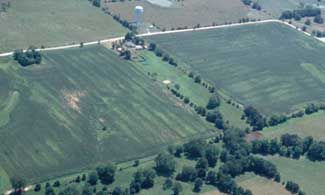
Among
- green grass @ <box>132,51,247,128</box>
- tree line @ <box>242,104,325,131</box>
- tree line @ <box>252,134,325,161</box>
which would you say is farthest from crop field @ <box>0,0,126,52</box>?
tree line @ <box>252,134,325,161</box>

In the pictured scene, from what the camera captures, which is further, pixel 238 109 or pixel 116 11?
pixel 116 11

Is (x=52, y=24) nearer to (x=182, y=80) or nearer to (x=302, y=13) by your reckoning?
(x=182, y=80)

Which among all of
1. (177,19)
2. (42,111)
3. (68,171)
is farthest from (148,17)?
(68,171)

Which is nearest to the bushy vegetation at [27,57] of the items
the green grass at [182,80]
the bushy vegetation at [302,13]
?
the green grass at [182,80]

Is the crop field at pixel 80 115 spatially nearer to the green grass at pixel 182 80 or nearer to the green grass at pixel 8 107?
the green grass at pixel 8 107

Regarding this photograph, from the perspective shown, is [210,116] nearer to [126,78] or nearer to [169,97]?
[169,97]

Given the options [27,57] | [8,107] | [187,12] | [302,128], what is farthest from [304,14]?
[8,107]
